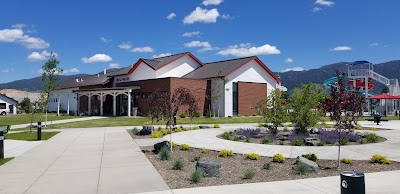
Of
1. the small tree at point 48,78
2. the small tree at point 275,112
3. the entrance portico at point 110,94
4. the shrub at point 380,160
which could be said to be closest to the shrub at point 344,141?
the small tree at point 275,112

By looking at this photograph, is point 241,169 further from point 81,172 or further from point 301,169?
point 81,172

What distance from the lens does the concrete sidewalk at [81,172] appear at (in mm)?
7973

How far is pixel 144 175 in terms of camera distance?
9195mm

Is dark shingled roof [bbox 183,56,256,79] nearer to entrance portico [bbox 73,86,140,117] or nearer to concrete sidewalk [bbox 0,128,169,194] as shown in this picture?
entrance portico [bbox 73,86,140,117]

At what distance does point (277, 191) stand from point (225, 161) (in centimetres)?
401

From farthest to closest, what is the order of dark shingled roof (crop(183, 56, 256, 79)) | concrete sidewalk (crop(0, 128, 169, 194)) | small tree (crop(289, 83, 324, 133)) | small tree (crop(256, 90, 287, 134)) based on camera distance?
dark shingled roof (crop(183, 56, 256, 79)) < small tree (crop(256, 90, 287, 134)) < small tree (crop(289, 83, 324, 133)) < concrete sidewalk (crop(0, 128, 169, 194))

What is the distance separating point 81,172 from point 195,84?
31.8 m

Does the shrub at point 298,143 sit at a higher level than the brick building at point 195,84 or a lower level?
lower

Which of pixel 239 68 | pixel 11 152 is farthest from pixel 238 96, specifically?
pixel 11 152

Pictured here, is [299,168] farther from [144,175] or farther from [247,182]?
[144,175]

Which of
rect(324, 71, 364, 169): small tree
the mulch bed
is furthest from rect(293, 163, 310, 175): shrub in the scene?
rect(324, 71, 364, 169): small tree

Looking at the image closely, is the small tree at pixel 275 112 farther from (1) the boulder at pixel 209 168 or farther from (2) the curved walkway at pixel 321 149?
(1) the boulder at pixel 209 168

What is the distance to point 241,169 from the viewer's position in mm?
9984

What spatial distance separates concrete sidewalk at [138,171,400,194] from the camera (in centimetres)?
740
